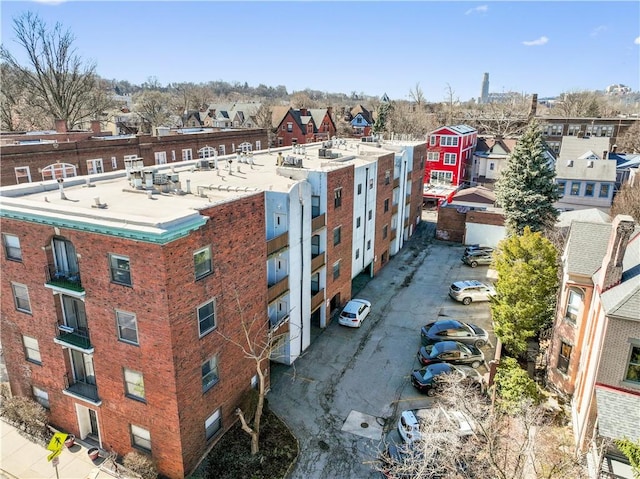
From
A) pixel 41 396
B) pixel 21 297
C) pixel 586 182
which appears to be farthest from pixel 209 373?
pixel 586 182

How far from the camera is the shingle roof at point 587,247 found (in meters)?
20.5

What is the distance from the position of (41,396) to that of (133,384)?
692cm

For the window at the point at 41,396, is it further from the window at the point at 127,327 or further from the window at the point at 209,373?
the window at the point at 209,373

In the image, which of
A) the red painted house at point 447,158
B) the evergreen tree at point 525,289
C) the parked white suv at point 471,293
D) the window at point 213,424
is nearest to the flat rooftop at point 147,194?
the window at point 213,424

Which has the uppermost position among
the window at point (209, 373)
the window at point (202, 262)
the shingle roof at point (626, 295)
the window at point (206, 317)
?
the window at point (202, 262)

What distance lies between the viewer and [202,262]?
16234mm

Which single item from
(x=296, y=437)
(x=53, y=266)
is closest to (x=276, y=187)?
(x=53, y=266)

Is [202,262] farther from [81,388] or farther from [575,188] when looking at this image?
[575,188]

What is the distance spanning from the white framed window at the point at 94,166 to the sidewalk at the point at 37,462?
74.5 ft

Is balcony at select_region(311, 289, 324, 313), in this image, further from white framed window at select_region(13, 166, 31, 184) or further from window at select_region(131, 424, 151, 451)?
white framed window at select_region(13, 166, 31, 184)

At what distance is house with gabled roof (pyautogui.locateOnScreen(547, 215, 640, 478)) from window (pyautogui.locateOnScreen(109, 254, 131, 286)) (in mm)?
17591

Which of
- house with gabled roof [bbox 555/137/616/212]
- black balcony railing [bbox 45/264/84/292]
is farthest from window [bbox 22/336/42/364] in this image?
house with gabled roof [bbox 555/137/616/212]

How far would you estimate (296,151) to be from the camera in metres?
34.5

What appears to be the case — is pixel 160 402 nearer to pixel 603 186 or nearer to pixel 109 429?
pixel 109 429
